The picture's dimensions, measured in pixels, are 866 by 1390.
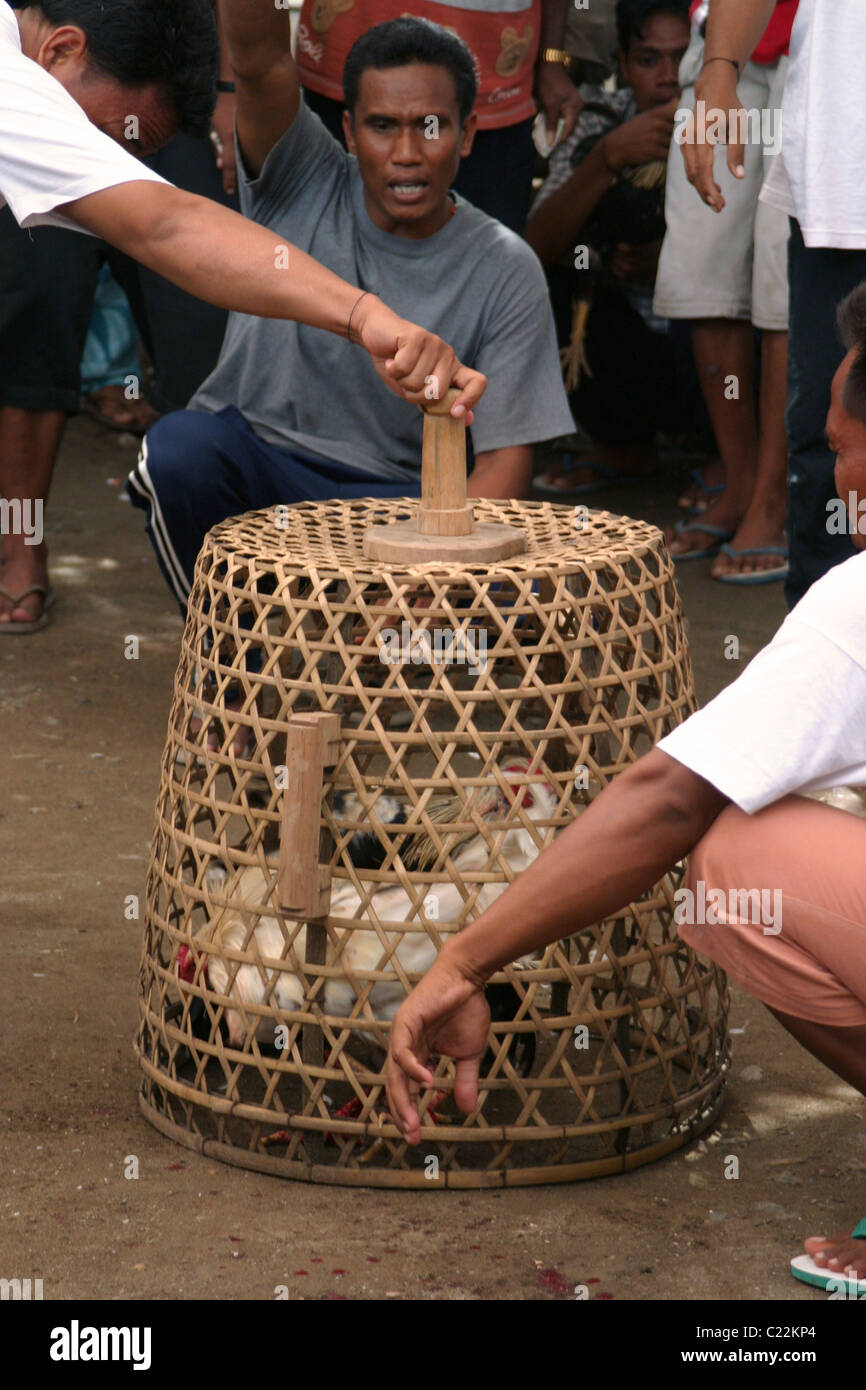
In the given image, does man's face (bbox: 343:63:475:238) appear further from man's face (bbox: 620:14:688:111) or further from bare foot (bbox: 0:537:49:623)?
man's face (bbox: 620:14:688:111)

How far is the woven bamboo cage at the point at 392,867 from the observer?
2098 mm

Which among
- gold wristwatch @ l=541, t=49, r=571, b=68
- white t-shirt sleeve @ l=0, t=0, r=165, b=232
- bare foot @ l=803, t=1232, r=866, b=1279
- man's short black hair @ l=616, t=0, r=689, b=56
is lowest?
bare foot @ l=803, t=1232, r=866, b=1279

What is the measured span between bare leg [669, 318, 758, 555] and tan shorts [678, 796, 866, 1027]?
10.5 ft

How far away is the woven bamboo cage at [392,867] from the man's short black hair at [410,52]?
56.7 inches

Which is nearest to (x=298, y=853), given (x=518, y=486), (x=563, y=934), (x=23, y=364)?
(x=563, y=934)

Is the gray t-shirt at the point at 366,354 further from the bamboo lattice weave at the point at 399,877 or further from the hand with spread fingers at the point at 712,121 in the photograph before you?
the bamboo lattice weave at the point at 399,877

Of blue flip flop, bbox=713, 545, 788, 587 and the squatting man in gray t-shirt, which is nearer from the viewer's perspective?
the squatting man in gray t-shirt

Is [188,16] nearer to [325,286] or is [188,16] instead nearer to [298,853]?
[325,286]

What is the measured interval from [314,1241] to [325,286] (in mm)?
1119

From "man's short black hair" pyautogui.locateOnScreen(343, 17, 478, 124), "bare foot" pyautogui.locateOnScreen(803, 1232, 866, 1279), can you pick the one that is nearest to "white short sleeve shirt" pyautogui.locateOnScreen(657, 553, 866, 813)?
"bare foot" pyautogui.locateOnScreen(803, 1232, 866, 1279)

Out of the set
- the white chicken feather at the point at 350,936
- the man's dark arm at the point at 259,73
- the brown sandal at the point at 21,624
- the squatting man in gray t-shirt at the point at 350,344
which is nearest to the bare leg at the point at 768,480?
the squatting man in gray t-shirt at the point at 350,344

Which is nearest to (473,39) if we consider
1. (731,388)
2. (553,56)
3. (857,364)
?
(553,56)

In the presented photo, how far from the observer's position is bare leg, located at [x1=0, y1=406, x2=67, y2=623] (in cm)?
442

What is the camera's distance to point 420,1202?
7.06 feet
